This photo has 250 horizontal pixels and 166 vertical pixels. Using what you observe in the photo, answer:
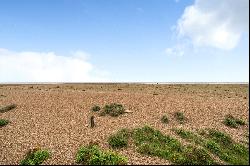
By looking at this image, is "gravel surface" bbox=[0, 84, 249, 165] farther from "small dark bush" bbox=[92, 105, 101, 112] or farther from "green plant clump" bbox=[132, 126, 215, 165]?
"green plant clump" bbox=[132, 126, 215, 165]

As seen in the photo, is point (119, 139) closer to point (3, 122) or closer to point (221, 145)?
point (221, 145)

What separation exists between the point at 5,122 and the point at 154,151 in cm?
1483

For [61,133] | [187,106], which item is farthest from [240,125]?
[61,133]

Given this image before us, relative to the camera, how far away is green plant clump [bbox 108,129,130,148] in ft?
77.3

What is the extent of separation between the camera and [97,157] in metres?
20.7

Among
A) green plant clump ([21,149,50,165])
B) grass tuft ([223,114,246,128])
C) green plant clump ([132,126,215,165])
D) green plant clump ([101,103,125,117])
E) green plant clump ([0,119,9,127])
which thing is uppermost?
green plant clump ([101,103,125,117])

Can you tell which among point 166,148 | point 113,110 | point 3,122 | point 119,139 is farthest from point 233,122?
point 3,122

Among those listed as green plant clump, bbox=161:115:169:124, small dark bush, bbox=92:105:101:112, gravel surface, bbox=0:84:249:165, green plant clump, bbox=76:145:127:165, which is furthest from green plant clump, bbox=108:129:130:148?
small dark bush, bbox=92:105:101:112

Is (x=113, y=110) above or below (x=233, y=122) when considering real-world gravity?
above

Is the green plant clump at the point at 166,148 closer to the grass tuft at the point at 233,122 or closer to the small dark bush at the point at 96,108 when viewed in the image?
the grass tuft at the point at 233,122

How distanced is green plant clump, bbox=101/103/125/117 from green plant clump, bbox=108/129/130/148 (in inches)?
235

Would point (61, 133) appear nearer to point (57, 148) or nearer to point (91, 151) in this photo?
point (57, 148)

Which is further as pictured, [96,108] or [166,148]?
[96,108]

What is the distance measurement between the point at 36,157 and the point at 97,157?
13.7 feet
